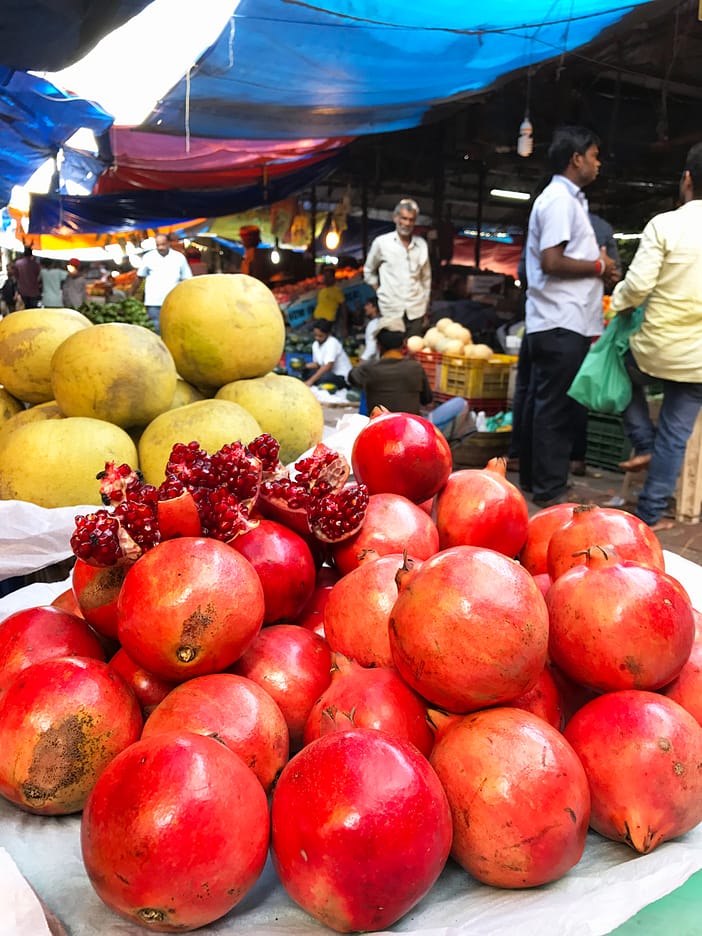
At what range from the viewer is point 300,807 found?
871 millimetres

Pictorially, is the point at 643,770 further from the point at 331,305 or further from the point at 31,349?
the point at 331,305

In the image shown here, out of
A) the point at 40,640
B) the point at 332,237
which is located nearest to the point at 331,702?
the point at 40,640

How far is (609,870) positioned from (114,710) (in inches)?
29.2

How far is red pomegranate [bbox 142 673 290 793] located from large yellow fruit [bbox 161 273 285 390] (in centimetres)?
158

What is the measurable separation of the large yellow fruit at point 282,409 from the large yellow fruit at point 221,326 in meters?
0.08

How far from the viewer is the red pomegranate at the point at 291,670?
1.18 m

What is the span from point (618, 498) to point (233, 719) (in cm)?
495

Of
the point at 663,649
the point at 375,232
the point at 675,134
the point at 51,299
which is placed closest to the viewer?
the point at 663,649

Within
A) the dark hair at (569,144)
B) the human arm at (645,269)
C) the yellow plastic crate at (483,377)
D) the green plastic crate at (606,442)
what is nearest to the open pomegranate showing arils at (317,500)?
the human arm at (645,269)

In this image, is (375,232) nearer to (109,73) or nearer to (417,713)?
(109,73)

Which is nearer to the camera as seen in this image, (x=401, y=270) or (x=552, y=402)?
(x=552, y=402)

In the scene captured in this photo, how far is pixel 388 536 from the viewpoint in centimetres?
141

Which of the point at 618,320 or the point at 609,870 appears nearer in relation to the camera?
the point at 609,870

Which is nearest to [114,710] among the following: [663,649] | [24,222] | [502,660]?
[502,660]
